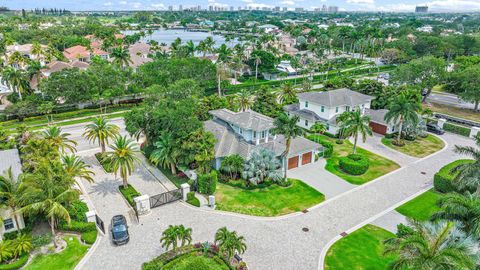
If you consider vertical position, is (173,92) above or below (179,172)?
above

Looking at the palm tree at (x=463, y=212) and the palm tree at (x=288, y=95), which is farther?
the palm tree at (x=288, y=95)

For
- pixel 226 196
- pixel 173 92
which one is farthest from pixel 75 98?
pixel 226 196

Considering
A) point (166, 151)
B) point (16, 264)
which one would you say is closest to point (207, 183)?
point (166, 151)

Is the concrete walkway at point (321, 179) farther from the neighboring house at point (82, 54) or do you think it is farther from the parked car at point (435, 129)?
the neighboring house at point (82, 54)

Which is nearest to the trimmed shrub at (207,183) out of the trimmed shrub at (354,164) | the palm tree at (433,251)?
the trimmed shrub at (354,164)

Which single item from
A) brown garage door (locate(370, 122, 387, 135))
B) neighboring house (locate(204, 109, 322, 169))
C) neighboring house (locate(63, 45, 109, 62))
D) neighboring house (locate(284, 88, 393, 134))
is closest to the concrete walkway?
neighboring house (locate(204, 109, 322, 169))

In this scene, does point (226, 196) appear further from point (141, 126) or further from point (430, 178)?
point (430, 178)
